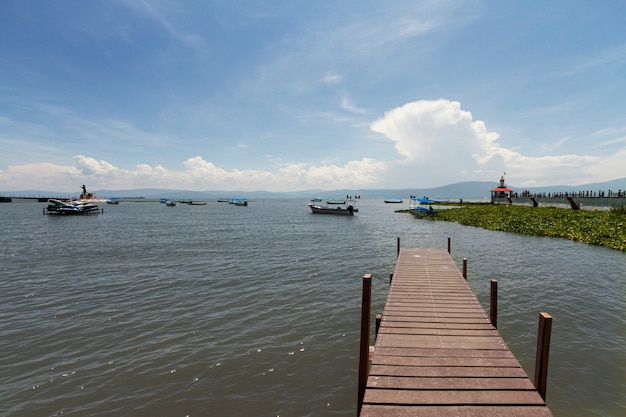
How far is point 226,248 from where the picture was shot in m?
28.7

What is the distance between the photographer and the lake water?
25.0 feet

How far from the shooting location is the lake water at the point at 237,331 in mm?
7629

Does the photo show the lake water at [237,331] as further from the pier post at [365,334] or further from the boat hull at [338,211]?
the boat hull at [338,211]

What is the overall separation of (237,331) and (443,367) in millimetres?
7112

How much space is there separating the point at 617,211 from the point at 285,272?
39.3 metres

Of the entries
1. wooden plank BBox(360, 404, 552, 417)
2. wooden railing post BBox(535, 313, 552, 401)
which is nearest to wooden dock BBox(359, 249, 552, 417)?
wooden plank BBox(360, 404, 552, 417)

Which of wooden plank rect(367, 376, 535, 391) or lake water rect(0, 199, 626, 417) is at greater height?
wooden plank rect(367, 376, 535, 391)

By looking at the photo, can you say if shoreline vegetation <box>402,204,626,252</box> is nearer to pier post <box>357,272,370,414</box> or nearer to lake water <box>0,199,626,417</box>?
lake water <box>0,199,626,417</box>

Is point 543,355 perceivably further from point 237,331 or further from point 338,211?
point 338,211

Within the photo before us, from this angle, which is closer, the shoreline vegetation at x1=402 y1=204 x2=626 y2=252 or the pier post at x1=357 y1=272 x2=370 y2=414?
the pier post at x1=357 y1=272 x2=370 y2=414

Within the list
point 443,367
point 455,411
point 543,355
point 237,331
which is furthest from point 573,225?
point 455,411

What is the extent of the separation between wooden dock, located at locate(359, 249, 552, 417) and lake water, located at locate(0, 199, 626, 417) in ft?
5.71

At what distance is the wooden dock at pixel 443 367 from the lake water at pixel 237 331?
1.74 metres

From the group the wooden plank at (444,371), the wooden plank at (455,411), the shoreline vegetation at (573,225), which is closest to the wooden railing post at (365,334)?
the wooden plank at (444,371)
